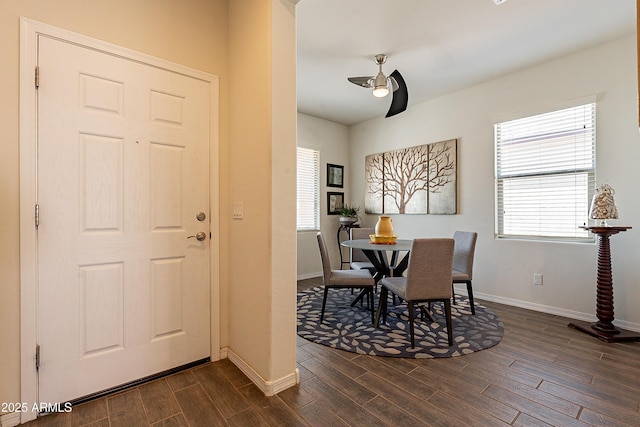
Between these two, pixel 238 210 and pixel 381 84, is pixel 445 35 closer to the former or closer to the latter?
pixel 381 84

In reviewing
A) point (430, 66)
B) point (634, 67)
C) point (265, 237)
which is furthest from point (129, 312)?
point (634, 67)

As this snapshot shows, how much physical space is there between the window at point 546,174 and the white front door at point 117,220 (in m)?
3.51

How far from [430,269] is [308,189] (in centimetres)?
307

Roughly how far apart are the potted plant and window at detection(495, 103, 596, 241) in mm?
2160

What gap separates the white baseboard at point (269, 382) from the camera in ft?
5.90

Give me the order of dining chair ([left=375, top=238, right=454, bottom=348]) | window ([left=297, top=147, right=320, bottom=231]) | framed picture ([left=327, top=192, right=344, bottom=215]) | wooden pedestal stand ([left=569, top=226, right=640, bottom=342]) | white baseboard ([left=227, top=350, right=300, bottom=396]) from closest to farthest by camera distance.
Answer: white baseboard ([left=227, top=350, right=300, bottom=396]), dining chair ([left=375, top=238, right=454, bottom=348]), wooden pedestal stand ([left=569, top=226, right=640, bottom=342]), window ([left=297, top=147, right=320, bottom=231]), framed picture ([left=327, top=192, right=344, bottom=215])

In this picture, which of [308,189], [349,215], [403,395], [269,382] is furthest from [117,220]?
[349,215]

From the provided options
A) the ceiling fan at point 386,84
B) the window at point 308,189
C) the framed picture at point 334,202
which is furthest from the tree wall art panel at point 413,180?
the ceiling fan at point 386,84

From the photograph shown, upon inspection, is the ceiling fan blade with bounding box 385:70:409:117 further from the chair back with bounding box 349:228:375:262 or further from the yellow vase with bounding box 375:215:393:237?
the chair back with bounding box 349:228:375:262

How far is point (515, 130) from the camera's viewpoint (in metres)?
3.61

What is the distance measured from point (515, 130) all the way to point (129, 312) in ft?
14.2

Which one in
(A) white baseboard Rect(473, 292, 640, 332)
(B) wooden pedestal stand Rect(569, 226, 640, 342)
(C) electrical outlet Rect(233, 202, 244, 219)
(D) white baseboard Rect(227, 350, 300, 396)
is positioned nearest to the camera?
(D) white baseboard Rect(227, 350, 300, 396)

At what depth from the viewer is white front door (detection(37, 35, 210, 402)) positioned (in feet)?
5.36

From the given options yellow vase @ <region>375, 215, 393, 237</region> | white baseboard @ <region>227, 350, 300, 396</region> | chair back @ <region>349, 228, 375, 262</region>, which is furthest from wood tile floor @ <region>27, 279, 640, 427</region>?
chair back @ <region>349, 228, 375, 262</region>
